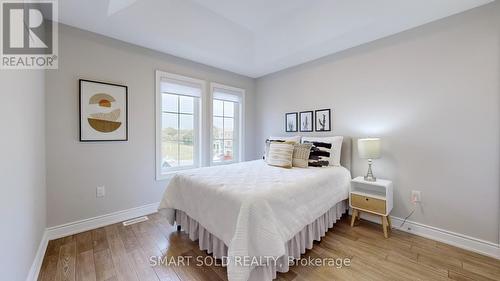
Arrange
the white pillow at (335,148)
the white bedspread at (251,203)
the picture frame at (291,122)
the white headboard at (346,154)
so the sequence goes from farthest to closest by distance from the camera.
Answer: the picture frame at (291,122), the white headboard at (346,154), the white pillow at (335,148), the white bedspread at (251,203)

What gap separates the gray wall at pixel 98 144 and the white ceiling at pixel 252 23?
209 mm

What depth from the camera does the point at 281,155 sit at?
2557 millimetres

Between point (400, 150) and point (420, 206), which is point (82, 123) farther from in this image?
point (420, 206)

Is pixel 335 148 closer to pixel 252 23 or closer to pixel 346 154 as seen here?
pixel 346 154

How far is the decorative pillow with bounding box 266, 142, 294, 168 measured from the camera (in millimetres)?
2502

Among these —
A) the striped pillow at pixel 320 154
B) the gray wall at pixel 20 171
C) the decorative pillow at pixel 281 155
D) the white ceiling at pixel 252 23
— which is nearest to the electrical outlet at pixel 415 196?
the striped pillow at pixel 320 154

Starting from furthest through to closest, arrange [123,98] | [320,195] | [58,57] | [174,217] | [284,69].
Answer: [284,69] → [123,98] → [174,217] → [58,57] → [320,195]

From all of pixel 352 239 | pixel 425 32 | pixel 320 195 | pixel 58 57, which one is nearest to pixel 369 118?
pixel 425 32

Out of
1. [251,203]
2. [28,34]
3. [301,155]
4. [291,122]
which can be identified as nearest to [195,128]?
[291,122]

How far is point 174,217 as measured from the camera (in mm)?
2191

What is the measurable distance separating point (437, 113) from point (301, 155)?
4.85ft

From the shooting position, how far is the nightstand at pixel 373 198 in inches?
81.1

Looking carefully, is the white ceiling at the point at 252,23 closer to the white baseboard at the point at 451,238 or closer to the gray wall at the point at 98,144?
the gray wall at the point at 98,144

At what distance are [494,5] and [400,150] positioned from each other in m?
1.52
